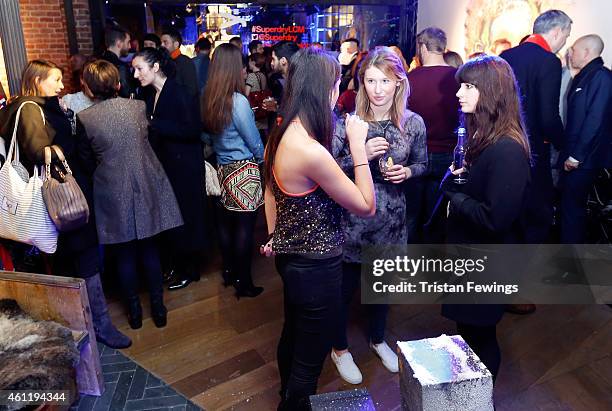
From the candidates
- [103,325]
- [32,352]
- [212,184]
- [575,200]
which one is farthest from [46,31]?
[575,200]

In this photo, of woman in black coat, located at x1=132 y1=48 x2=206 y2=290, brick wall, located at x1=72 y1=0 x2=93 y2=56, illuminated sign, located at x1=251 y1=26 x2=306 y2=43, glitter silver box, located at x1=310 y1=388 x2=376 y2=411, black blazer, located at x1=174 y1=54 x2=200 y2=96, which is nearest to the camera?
glitter silver box, located at x1=310 y1=388 x2=376 y2=411

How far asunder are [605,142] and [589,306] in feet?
4.35

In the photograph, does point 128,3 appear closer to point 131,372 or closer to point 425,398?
point 131,372

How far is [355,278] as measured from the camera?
106 inches

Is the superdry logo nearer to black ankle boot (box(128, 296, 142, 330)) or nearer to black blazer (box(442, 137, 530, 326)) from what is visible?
black ankle boot (box(128, 296, 142, 330))

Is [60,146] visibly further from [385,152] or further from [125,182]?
[385,152]

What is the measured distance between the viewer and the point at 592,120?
396 cm

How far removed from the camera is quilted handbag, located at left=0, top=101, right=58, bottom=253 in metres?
2.59

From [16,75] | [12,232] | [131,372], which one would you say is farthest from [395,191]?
[16,75]

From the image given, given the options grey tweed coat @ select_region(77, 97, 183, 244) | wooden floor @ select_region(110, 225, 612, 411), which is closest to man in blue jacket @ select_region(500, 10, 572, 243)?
wooden floor @ select_region(110, 225, 612, 411)

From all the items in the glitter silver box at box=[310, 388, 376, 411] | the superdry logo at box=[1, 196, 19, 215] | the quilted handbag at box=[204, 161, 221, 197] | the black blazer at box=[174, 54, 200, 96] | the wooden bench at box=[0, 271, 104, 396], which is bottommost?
the wooden bench at box=[0, 271, 104, 396]

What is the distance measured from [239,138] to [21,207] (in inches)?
54.0

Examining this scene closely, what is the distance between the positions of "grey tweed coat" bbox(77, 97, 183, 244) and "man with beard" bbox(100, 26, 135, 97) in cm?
161

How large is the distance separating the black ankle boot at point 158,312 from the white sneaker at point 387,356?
1.40m
